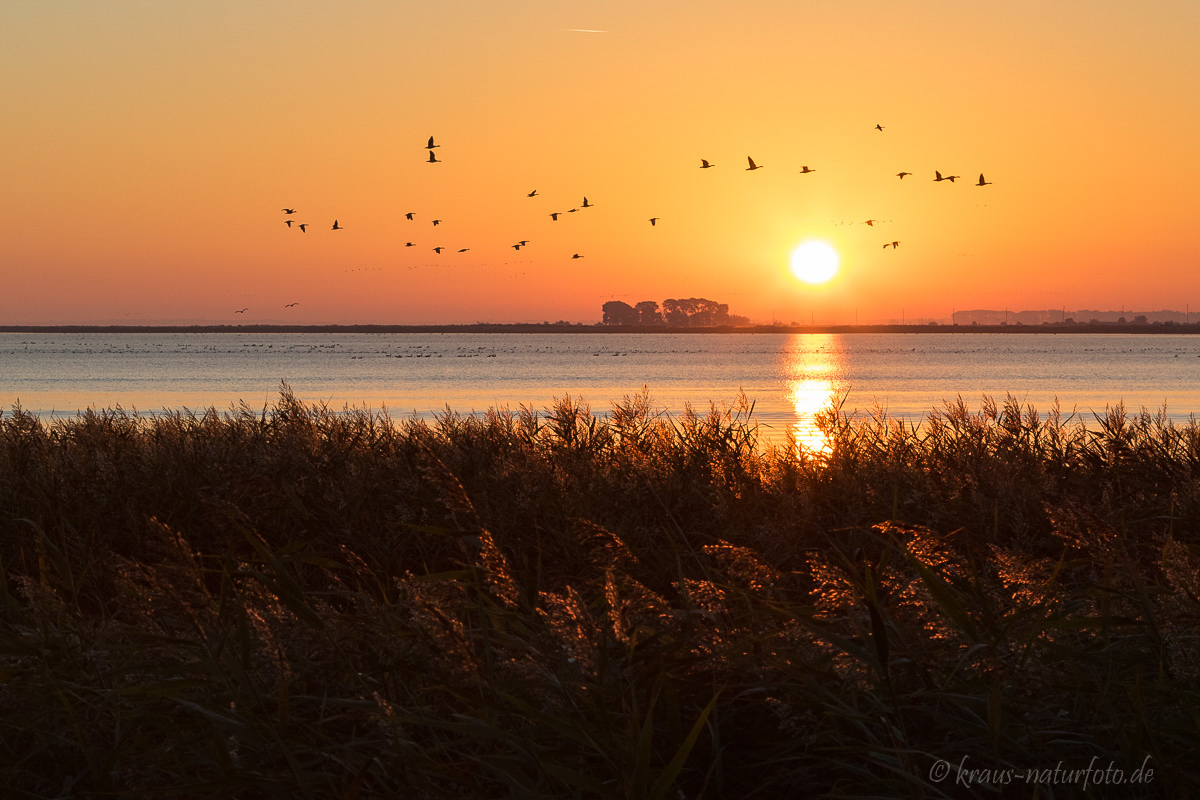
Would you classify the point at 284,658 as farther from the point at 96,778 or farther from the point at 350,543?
the point at 350,543

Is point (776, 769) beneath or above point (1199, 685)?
beneath

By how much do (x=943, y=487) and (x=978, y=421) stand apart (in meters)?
3.39

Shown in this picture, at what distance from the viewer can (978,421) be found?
40.0 feet

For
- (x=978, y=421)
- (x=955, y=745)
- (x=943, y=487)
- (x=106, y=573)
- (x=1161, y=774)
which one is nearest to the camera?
(x=1161, y=774)

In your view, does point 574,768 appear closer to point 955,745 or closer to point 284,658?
point 284,658

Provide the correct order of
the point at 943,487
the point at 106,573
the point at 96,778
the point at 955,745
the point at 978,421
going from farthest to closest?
the point at 978,421, the point at 943,487, the point at 106,573, the point at 96,778, the point at 955,745

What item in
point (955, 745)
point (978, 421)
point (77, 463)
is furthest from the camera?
point (978, 421)

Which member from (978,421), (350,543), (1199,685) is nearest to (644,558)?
(350,543)

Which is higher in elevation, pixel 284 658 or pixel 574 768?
pixel 284 658

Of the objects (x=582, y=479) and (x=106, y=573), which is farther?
(x=582, y=479)

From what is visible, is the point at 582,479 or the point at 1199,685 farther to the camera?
the point at 582,479

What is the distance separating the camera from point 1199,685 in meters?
3.97

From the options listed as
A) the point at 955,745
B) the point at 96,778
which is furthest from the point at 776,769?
the point at 96,778

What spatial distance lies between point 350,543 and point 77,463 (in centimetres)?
430
